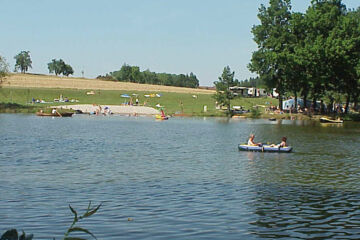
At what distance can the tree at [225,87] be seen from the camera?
10594 cm

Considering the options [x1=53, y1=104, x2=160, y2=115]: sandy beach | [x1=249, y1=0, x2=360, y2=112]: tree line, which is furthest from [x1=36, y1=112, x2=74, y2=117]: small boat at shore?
[x1=249, y1=0, x2=360, y2=112]: tree line

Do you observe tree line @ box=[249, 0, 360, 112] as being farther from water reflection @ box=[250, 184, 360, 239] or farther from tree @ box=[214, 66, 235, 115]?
water reflection @ box=[250, 184, 360, 239]

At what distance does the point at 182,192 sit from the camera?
2320cm

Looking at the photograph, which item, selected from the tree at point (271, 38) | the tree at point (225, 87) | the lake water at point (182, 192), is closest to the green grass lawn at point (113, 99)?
the tree at point (225, 87)

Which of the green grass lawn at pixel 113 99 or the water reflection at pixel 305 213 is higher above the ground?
the green grass lawn at pixel 113 99

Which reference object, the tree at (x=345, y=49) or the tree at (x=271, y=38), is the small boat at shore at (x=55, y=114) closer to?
the tree at (x=271, y=38)

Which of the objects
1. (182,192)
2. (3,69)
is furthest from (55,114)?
(182,192)

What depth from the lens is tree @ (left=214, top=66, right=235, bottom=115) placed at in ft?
348

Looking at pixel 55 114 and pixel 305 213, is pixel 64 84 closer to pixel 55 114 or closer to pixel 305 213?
pixel 55 114

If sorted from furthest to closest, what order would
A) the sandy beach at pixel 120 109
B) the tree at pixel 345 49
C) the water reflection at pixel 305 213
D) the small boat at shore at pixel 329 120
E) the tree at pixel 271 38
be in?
1. the sandy beach at pixel 120 109
2. the tree at pixel 271 38
3. the small boat at shore at pixel 329 120
4. the tree at pixel 345 49
5. the water reflection at pixel 305 213

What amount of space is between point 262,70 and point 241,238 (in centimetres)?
8863

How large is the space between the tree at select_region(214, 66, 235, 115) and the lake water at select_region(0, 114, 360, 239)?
62669 mm

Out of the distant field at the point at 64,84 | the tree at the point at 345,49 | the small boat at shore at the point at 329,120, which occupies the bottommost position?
the small boat at shore at the point at 329,120

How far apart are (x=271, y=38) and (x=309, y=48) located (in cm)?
1005
